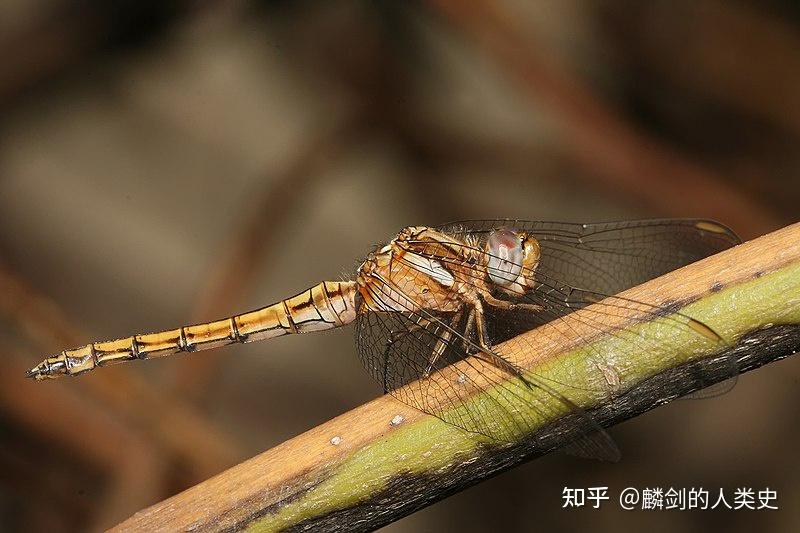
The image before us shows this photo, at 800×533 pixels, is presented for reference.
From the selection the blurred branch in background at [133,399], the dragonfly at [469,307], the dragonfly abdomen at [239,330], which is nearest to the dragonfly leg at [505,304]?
the dragonfly at [469,307]

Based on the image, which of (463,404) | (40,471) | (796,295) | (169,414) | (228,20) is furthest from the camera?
(228,20)

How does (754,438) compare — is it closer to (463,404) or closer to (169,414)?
(463,404)

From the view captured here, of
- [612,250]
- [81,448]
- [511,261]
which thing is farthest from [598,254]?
[81,448]

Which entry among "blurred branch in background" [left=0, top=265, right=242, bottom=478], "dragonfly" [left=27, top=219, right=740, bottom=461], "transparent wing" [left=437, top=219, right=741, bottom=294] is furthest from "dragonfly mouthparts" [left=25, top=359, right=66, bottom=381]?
"transparent wing" [left=437, top=219, right=741, bottom=294]

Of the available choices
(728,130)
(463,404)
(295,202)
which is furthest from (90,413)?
(728,130)

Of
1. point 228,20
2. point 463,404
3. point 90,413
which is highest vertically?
point 228,20

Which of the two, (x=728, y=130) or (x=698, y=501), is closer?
(x=698, y=501)

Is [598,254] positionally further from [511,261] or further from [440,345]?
[440,345]

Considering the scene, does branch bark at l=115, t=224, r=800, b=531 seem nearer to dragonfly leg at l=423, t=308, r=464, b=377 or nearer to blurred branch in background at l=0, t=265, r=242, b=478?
dragonfly leg at l=423, t=308, r=464, b=377
